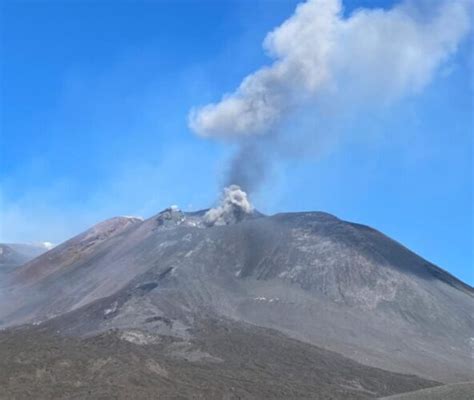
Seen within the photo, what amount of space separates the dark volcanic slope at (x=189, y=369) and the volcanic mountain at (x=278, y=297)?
17.8 inches

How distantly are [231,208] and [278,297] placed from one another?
38.4 meters

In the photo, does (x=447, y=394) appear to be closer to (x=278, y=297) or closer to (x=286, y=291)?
(x=278, y=297)

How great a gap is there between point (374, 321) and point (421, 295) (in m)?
9.83

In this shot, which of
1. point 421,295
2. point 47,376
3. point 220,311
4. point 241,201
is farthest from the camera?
point 241,201

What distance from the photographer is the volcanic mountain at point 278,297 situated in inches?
2511

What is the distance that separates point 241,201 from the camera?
4464 inches

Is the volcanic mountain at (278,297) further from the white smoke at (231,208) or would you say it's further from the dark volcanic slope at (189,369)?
the white smoke at (231,208)

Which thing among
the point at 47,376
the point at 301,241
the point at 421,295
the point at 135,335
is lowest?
the point at 47,376

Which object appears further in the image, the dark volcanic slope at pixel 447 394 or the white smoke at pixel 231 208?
the white smoke at pixel 231 208

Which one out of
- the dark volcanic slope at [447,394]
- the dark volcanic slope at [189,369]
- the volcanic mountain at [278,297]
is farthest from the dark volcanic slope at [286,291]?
the dark volcanic slope at [447,394]

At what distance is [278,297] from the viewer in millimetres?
77062

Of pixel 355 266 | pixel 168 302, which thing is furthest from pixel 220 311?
pixel 355 266

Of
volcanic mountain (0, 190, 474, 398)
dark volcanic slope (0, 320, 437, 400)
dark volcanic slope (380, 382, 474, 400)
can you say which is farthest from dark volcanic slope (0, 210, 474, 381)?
dark volcanic slope (380, 382, 474, 400)

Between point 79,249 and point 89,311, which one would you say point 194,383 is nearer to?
point 89,311
